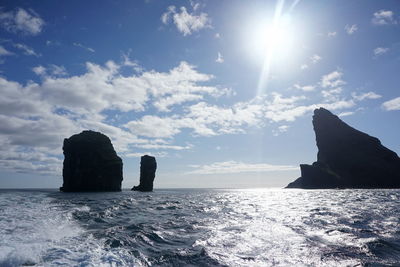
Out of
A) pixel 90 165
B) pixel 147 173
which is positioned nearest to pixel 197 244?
pixel 90 165

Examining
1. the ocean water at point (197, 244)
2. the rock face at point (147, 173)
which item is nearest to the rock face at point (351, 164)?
the rock face at point (147, 173)

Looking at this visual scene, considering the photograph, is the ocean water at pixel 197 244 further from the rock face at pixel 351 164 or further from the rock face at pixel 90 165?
the rock face at pixel 351 164

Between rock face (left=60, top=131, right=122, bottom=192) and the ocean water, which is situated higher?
rock face (left=60, top=131, right=122, bottom=192)

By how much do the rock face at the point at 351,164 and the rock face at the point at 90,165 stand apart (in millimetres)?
117885

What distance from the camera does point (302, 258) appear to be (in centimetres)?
1096

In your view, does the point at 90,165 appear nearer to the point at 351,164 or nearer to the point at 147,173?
the point at 147,173

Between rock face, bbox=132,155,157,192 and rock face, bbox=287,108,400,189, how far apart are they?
98543 millimetres

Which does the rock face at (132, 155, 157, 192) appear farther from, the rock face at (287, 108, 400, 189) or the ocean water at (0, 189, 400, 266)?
the ocean water at (0, 189, 400, 266)

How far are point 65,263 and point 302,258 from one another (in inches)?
356

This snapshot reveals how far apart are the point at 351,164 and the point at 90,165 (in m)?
155

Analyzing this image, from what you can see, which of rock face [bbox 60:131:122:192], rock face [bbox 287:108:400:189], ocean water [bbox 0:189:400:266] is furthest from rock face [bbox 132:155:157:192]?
ocean water [bbox 0:189:400:266]

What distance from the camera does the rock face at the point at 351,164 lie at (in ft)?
542

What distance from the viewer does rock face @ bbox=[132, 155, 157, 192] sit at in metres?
130

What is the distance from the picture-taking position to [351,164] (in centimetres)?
17400
